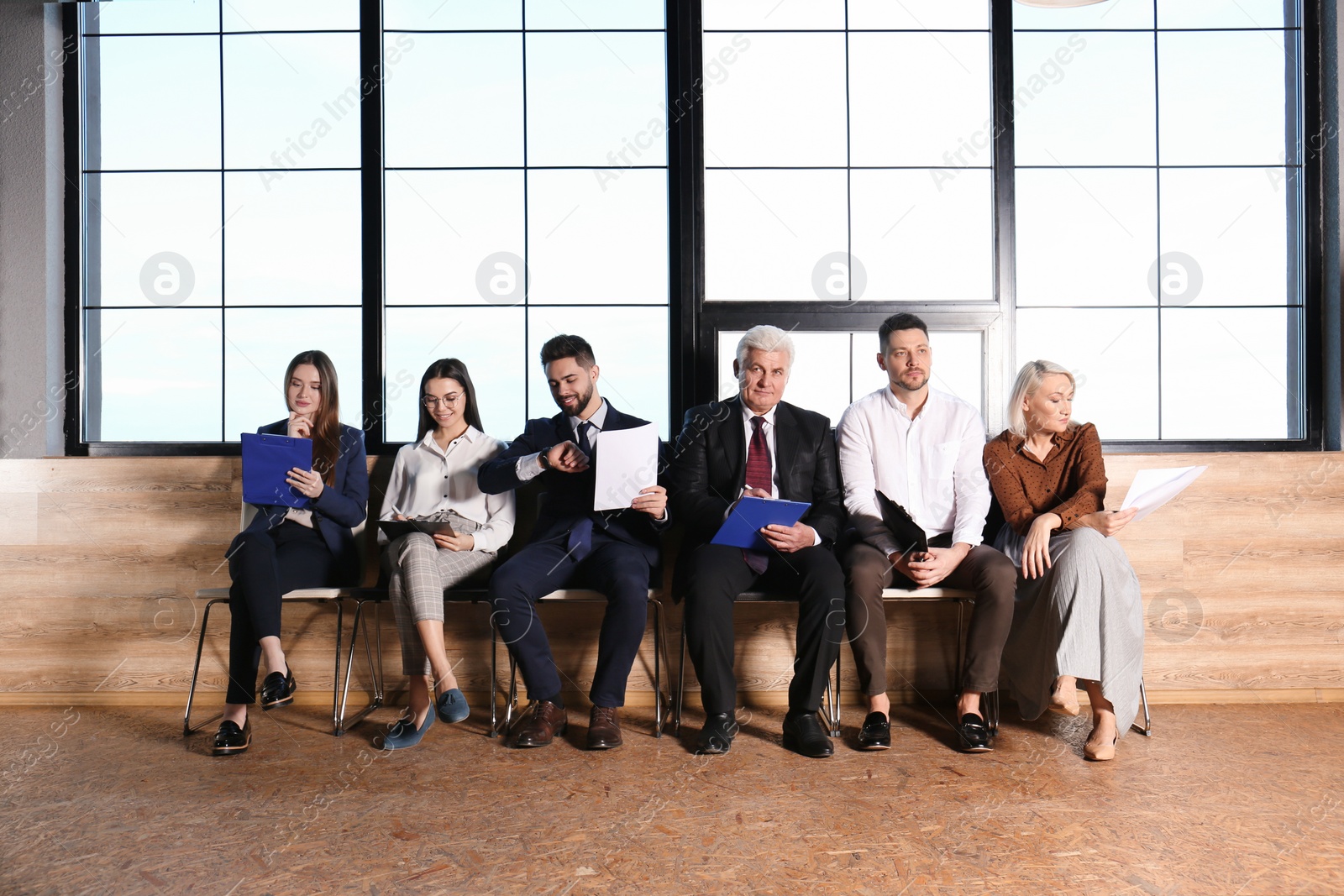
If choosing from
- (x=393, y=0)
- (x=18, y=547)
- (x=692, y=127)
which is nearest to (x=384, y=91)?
(x=393, y=0)

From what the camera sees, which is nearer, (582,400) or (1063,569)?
(1063,569)

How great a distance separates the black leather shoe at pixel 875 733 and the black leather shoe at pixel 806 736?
3.8 inches

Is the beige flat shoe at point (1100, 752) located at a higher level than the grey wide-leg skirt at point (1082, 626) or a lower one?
lower

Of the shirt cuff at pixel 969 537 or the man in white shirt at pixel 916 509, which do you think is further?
the shirt cuff at pixel 969 537

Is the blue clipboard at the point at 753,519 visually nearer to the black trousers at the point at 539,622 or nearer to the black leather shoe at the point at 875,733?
the black trousers at the point at 539,622

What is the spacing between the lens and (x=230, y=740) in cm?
252

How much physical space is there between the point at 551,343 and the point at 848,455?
1.08m

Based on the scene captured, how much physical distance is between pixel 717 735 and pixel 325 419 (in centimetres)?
171

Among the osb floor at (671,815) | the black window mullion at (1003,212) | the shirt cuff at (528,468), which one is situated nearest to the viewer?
the osb floor at (671,815)

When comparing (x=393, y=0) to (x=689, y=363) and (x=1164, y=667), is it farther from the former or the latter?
(x=1164, y=667)

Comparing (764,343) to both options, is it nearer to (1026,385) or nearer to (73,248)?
(1026,385)

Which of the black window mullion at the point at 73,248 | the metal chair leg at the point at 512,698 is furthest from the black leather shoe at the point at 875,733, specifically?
the black window mullion at the point at 73,248

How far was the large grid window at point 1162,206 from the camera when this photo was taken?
3.46 metres

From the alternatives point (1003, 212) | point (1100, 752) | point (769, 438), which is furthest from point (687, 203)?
point (1100, 752)
